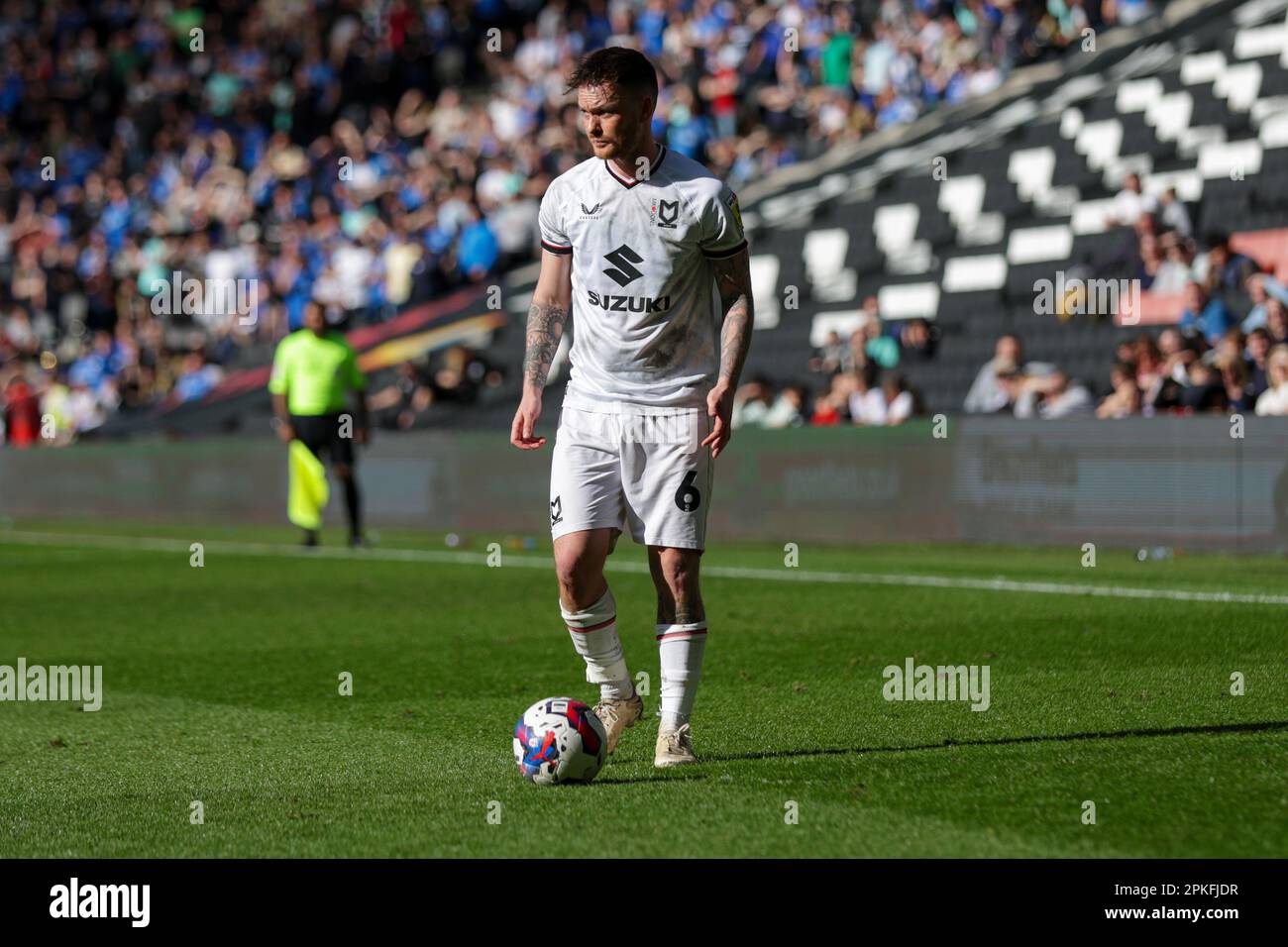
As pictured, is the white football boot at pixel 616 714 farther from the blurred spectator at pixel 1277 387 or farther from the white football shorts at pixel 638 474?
the blurred spectator at pixel 1277 387

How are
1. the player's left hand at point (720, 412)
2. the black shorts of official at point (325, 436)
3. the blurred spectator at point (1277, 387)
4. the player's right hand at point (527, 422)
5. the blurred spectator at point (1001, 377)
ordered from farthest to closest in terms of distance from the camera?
the black shorts of official at point (325, 436) < the blurred spectator at point (1001, 377) < the blurred spectator at point (1277, 387) < the player's right hand at point (527, 422) < the player's left hand at point (720, 412)

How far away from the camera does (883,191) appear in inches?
918

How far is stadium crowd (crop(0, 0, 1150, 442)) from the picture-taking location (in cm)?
2422

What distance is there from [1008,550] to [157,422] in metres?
16.9

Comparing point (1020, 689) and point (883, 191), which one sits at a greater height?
point (883, 191)

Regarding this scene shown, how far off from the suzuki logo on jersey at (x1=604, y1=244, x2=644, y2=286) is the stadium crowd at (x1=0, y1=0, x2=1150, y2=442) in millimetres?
17450

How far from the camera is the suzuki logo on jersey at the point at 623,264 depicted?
250 inches

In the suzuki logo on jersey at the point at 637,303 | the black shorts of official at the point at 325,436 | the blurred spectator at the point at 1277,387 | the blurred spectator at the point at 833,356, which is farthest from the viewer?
the blurred spectator at the point at 833,356

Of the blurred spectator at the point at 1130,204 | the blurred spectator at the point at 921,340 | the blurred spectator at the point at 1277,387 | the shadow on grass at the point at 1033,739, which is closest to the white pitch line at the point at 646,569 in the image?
the blurred spectator at the point at 1277,387

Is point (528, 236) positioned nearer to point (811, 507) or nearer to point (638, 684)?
point (811, 507)

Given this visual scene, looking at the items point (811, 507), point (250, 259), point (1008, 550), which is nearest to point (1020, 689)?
point (1008, 550)

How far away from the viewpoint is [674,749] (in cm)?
638

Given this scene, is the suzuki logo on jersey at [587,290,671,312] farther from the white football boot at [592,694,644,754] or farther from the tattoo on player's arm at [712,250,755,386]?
the white football boot at [592,694,644,754]

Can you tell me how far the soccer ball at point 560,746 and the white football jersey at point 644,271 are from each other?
1066 millimetres
